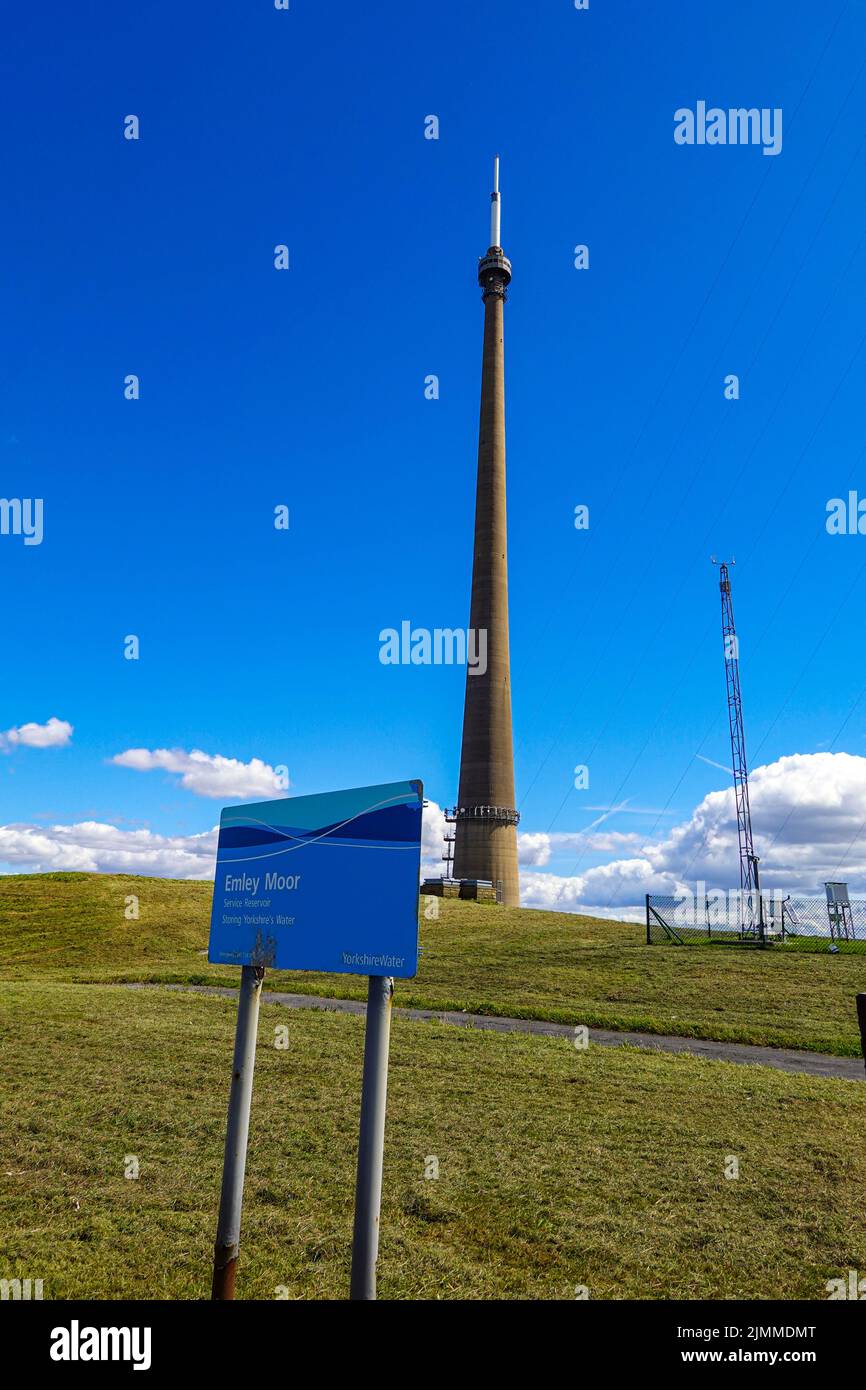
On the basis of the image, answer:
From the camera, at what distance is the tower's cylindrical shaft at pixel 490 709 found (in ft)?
162

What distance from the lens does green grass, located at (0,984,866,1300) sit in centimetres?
493

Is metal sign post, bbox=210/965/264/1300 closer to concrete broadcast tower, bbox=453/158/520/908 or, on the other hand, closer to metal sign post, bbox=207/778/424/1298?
metal sign post, bbox=207/778/424/1298

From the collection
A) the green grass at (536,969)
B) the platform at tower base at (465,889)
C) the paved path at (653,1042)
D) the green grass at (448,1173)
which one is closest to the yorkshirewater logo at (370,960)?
the green grass at (536,969)

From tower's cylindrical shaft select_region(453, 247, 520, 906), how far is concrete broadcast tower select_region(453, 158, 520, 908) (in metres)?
0.06

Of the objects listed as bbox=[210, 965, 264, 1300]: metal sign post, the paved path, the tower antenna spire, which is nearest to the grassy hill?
bbox=[210, 965, 264, 1300]: metal sign post

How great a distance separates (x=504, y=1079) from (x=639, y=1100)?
161 centimetres

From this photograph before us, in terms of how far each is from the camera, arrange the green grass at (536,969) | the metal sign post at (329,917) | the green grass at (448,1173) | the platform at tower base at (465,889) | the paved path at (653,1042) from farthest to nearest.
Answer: the platform at tower base at (465,889) → the green grass at (536,969) → the paved path at (653,1042) → the green grass at (448,1173) → the metal sign post at (329,917)

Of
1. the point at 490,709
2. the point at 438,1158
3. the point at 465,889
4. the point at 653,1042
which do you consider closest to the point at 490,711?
the point at 490,709

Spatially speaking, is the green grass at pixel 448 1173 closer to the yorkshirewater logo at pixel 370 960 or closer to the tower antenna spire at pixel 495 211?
the yorkshirewater logo at pixel 370 960
